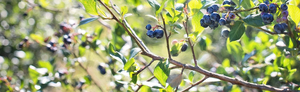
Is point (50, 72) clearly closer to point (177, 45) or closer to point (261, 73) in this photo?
point (177, 45)

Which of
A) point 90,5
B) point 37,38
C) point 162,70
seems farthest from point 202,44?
point 37,38

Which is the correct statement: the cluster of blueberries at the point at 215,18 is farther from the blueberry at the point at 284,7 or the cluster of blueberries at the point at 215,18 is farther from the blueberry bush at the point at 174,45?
the blueberry at the point at 284,7

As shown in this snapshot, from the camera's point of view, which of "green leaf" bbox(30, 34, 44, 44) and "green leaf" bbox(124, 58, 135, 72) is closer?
"green leaf" bbox(124, 58, 135, 72)

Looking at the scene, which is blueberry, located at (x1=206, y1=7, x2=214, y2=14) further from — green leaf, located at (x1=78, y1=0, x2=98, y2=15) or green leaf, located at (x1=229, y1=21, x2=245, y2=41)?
green leaf, located at (x1=78, y1=0, x2=98, y2=15)

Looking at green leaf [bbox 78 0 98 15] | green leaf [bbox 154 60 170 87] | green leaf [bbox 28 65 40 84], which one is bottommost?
green leaf [bbox 154 60 170 87]

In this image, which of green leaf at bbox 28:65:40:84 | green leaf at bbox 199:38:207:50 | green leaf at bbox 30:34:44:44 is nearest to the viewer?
green leaf at bbox 199:38:207:50

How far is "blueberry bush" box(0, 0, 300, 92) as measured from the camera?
2.16ft

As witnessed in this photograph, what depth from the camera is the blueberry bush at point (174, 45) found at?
659mm

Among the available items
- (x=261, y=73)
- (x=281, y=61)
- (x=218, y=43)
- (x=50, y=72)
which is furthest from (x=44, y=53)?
(x=281, y=61)

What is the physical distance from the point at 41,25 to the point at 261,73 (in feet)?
6.70

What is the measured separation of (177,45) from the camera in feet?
2.67

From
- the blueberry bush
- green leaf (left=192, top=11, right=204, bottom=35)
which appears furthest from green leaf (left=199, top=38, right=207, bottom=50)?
green leaf (left=192, top=11, right=204, bottom=35)

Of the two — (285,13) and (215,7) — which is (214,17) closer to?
(215,7)

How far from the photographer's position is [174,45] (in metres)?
0.81
